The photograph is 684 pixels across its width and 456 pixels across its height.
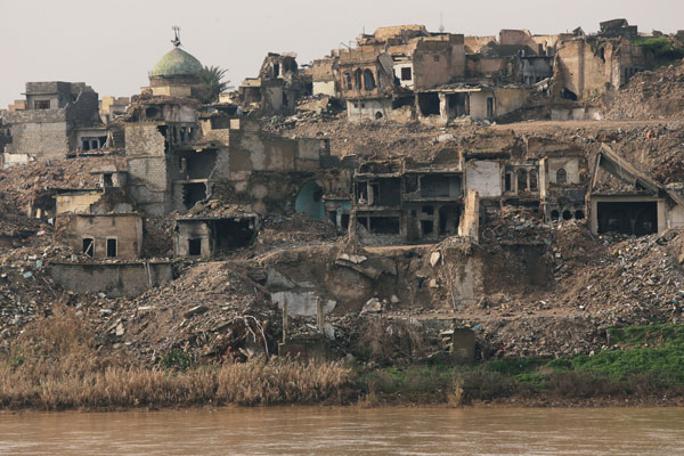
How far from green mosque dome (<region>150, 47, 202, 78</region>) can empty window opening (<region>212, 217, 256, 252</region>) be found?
1269cm

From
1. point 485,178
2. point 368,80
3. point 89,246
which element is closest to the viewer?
point 89,246

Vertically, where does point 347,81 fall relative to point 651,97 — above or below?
above

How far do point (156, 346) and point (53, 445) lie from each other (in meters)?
5.36

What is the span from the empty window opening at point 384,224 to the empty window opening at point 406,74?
802cm

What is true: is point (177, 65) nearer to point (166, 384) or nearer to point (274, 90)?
point (274, 90)

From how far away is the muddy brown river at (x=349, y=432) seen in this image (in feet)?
104

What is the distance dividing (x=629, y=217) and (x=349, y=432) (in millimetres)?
10863

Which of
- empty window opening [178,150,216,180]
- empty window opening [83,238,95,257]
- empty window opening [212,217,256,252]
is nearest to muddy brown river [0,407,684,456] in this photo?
empty window opening [83,238,95,257]

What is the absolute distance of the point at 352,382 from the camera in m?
36.2

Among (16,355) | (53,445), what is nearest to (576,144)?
(16,355)

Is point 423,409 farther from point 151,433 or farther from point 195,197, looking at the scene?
point 195,197

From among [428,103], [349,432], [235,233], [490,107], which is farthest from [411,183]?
[349,432]

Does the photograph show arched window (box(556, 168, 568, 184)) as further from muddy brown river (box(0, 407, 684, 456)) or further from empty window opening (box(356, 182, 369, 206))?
muddy brown river (box(0, 407, 684, 456))

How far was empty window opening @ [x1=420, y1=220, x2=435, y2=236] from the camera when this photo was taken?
43.0m
